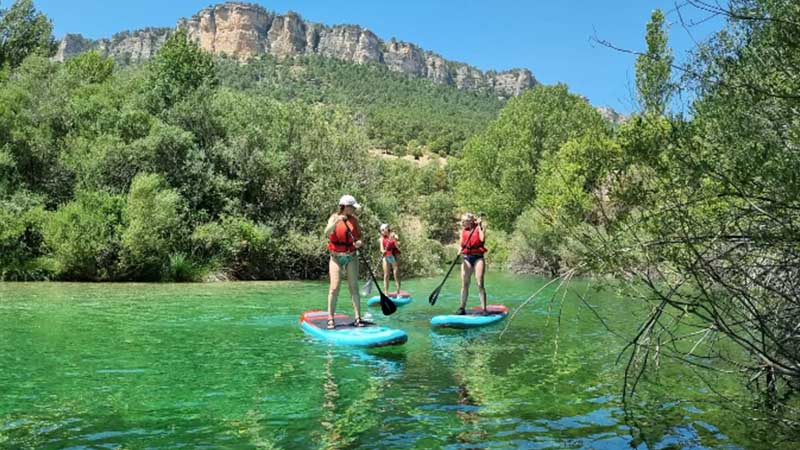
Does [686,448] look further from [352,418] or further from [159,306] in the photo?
[159,306]

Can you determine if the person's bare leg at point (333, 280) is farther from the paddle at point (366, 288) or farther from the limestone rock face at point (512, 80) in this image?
the limestone rock face at point (512, 80)

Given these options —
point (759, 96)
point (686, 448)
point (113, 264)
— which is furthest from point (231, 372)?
point (113, 264)

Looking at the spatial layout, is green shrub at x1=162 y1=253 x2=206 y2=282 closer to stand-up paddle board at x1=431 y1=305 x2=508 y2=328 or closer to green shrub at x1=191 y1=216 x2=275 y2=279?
green shrub at x1=191 y1=216 x2=275 y2=279

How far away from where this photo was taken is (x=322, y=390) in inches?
297

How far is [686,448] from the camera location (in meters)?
5.55

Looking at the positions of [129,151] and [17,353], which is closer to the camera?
[17,353]

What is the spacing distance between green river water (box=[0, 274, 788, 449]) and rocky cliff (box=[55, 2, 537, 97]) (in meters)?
131

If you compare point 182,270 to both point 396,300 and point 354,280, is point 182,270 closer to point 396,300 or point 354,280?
point 396,300

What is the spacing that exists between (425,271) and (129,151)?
1338cm

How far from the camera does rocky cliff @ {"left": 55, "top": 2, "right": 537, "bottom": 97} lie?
14575 cm

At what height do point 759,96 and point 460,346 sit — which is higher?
point 759,96

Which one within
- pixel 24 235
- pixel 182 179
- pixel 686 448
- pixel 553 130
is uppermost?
pixel 553 130

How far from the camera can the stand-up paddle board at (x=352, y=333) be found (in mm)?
9609

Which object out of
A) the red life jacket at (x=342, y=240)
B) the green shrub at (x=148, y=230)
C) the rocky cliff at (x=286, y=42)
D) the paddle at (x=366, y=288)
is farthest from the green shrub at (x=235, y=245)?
the rocky cliff at (x=286, y=42)
